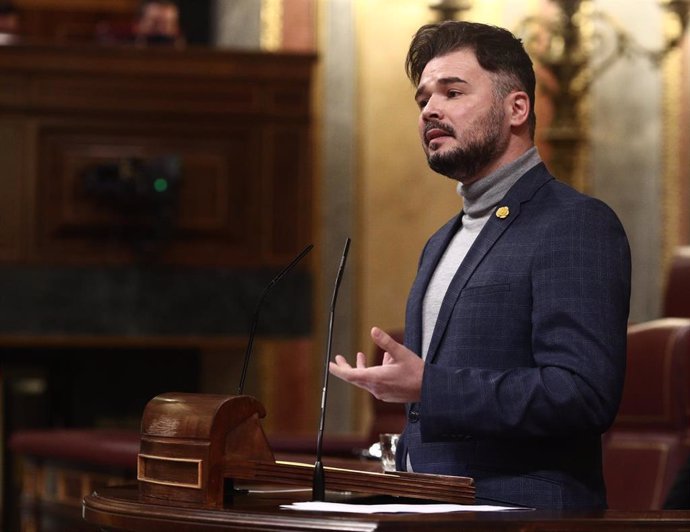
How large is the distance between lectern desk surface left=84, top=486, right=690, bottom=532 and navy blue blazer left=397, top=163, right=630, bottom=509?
0.54 feet

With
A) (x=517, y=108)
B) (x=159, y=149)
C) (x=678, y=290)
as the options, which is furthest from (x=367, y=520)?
(x=159, y=149)

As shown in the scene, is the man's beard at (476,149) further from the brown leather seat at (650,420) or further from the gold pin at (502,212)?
the brown leather seat at (650,420)

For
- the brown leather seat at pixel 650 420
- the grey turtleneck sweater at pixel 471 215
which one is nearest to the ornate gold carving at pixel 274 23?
→ the brown leather seat at pixel 650 420

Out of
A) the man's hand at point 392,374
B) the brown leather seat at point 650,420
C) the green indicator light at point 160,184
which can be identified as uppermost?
the green indicator light at point 160,184

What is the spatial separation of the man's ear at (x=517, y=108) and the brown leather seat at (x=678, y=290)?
2342 mm

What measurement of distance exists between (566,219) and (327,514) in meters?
0.57

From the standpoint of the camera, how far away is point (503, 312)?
193 centimetres

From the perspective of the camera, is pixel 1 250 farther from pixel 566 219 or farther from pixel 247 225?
pixel 566 219

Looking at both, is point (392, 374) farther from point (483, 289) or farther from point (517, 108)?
point (517, 108)

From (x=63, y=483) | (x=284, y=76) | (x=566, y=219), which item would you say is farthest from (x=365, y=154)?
(x=566, y=219)

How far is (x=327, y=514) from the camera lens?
1634 millimetres

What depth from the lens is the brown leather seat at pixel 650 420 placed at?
11.9ft

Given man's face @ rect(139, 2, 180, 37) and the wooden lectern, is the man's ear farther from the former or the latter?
man's face @ rect(139, 2, 180, 37)

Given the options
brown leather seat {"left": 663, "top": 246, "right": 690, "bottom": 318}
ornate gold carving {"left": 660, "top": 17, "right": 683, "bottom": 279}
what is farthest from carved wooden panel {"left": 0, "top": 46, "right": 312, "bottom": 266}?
brown leather seat {"left": 663, "top": 246, "right": 690, "bottom": 318}
